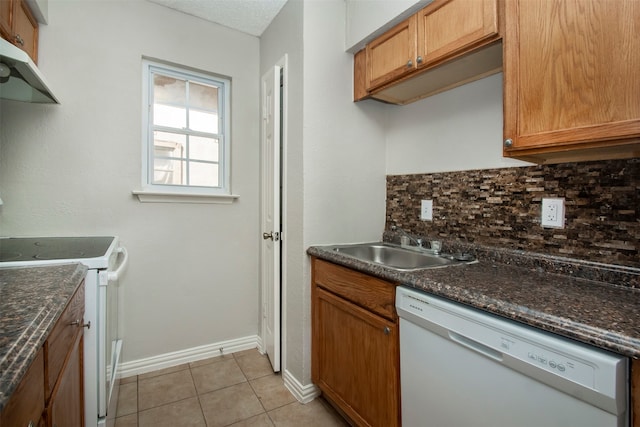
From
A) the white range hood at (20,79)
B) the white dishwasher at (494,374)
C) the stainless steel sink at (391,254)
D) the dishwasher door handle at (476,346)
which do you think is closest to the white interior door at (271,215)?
the stainless steel sink at (391,254)

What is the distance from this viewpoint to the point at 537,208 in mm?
1399

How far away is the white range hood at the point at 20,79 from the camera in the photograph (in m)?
1.16

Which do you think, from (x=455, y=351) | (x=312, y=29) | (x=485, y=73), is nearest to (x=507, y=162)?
(x=485, y=73)

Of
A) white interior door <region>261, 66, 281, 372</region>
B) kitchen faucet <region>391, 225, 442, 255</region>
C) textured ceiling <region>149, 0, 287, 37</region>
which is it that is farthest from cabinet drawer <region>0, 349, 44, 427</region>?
textured ceiling <region>149, 0, 287, 37</region>

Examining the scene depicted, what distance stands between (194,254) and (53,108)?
1199 mm

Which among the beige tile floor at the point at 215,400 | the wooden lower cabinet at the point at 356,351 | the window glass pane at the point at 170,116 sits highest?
the window glass pane at the point at 170,116

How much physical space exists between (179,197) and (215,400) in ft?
4.29

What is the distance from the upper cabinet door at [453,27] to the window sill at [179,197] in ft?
5.15

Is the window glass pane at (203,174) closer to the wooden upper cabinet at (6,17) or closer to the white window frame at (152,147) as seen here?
the white window frame at (152,147)

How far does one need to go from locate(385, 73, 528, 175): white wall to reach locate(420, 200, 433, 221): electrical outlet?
7.7 inches

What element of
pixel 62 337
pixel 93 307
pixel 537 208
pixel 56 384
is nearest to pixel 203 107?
pixel 93 307

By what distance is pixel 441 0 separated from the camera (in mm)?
1411

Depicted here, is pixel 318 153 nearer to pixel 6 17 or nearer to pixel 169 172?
pixel 169 172

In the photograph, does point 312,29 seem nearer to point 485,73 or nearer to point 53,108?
point 485,73
